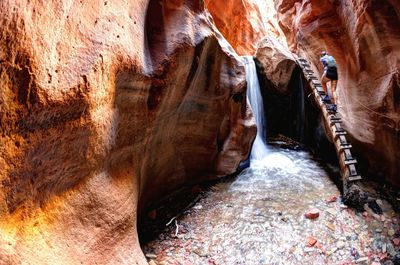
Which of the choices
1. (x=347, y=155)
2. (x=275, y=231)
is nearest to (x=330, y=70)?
(x=347, y=155)

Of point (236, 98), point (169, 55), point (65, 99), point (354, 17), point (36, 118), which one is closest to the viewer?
point (36, 118)

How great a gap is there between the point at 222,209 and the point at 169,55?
11.3 feet

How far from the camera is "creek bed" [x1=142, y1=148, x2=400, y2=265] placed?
413 cm

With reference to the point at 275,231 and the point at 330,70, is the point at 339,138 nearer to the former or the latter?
Result: the point at 330,70

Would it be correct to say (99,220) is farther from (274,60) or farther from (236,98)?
(274,60)

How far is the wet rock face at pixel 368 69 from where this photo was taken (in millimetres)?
5480

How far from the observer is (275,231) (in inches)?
185

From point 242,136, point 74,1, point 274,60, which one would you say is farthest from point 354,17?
point 74,1

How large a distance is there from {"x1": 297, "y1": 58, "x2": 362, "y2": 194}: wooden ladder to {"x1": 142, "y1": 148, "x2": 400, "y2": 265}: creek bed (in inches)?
23.2

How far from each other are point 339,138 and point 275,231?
121 inches

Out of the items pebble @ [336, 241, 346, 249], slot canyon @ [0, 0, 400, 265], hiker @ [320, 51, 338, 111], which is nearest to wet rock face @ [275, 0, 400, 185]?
slot canyon @ [0, 0, 400, 265]

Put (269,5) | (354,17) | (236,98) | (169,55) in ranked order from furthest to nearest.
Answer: (269,5), (236,98), (354,17), (169,55)

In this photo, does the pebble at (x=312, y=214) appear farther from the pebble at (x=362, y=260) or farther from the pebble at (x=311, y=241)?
the pebble at (x=362, y=260)

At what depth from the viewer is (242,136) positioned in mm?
7230
